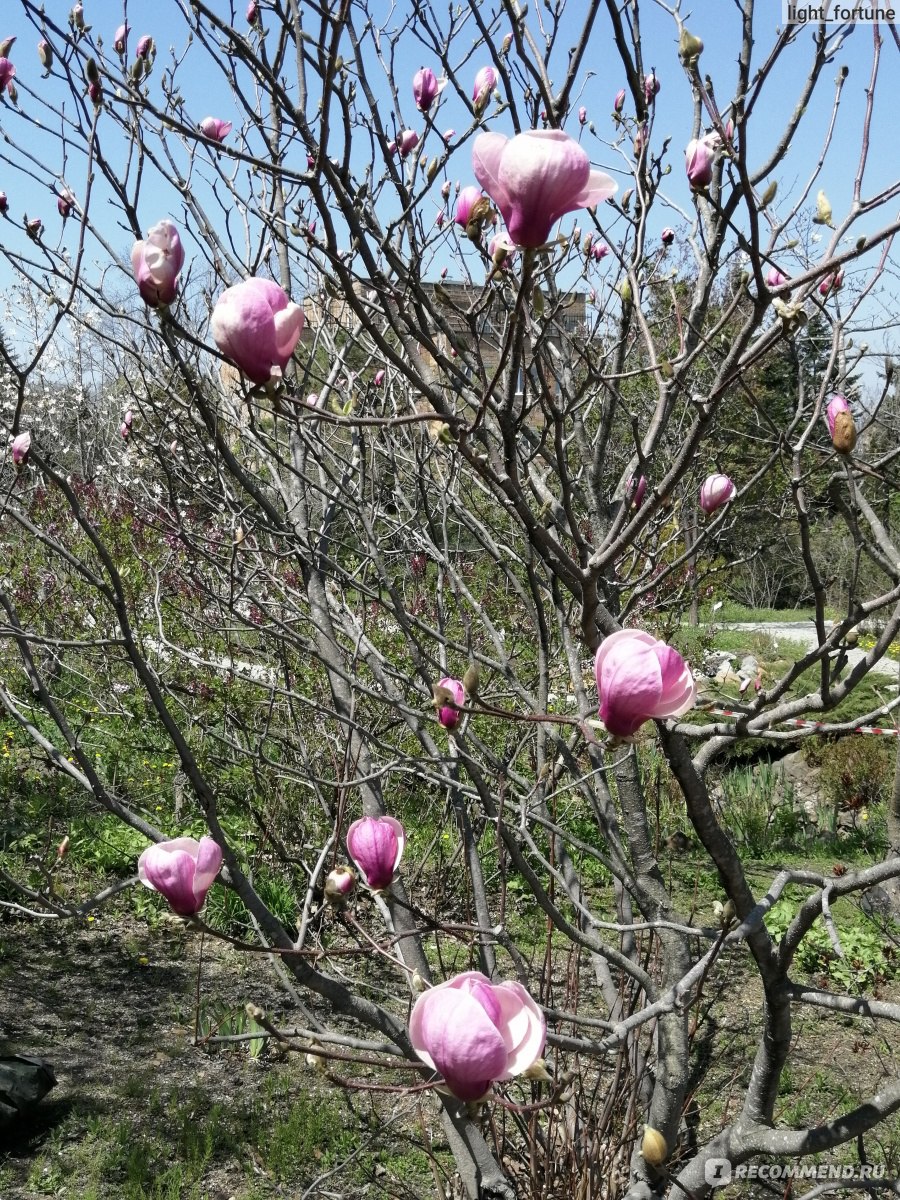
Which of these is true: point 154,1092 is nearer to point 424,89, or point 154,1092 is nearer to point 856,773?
point 424,89

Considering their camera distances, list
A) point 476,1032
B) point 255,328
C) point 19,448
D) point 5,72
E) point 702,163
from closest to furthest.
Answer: point 476,1032 → point 255,328 → point 702,163 → point 19,448 → point 5,72

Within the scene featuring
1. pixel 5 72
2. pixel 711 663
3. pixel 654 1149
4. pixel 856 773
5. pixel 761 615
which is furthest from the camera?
pixel 761 615

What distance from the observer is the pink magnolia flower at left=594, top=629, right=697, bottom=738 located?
993 millimetres

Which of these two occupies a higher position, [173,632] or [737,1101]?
A: [173,632]

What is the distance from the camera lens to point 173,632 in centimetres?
561

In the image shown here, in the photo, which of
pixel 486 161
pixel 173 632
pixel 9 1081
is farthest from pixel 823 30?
pixel 173 632

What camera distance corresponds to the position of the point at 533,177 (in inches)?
34.8

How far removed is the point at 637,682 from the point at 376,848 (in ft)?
1.66

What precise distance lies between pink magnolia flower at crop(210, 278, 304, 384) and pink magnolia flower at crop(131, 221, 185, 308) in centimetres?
17

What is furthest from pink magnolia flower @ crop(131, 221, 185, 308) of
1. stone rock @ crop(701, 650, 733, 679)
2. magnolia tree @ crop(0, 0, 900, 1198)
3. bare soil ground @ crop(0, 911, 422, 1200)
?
stone rock @ crop(701, 650, 733, 679)

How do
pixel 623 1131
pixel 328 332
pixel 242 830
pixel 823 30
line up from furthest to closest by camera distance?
1. pixel 242 830
2. pixel 328 332
3. pixel 623 1131
4. pixel 823 30

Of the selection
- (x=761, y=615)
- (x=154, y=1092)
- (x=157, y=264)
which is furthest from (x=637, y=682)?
(x=761, y=615)

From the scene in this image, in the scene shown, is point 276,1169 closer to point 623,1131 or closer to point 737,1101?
point 623,1131

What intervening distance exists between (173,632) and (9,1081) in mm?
3075
